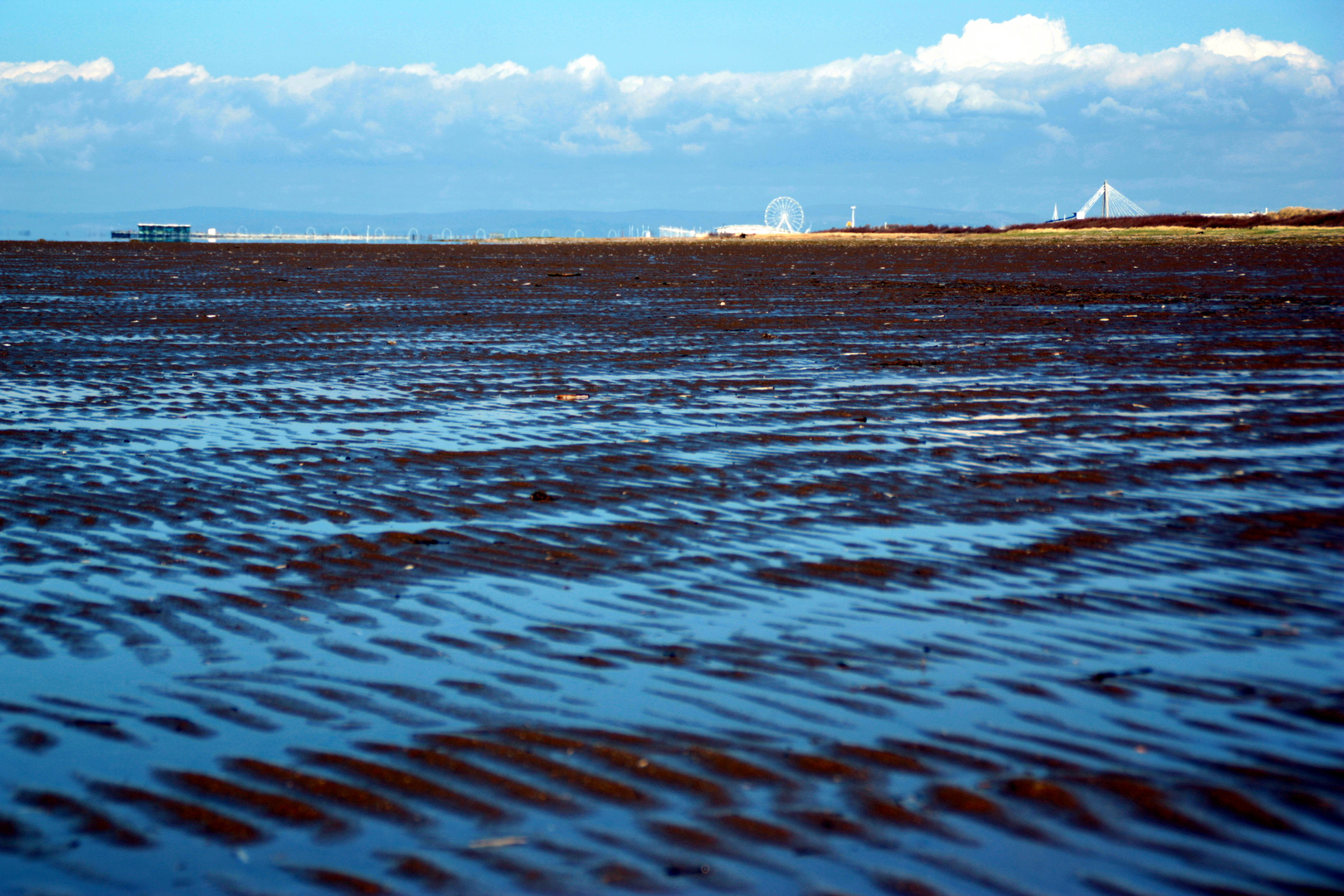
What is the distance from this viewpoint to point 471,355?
2061cm

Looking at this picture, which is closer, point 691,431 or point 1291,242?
point 691,431

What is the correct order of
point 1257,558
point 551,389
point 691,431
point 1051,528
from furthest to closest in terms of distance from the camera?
1. point 551,389
2. point 691,431
3. point 1051,528
4. point 1257,558

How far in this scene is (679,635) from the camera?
277 inches

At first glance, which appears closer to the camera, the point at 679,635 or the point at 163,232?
the point at 679,635

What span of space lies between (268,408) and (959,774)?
11.9m

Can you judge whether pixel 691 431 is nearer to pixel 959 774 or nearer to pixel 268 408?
pixel 268 408

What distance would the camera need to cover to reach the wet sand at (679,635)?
467cm

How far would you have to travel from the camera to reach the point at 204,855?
4.62 meters

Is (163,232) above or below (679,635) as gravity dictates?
above

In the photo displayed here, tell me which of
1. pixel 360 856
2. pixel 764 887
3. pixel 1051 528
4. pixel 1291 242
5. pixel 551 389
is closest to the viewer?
pixel 764 887

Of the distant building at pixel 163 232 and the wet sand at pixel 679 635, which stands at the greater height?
the distant building at pixel 163 232

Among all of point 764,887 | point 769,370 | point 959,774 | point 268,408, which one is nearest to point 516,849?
point 764,887

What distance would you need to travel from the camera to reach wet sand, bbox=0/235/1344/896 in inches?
184

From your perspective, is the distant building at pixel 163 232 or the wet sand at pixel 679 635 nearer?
the wet sand at pixel 679 635
